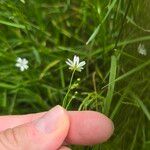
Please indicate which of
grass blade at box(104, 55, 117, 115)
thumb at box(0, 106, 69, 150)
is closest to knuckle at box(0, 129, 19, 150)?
thumb at box(0, 106, 69, 150)

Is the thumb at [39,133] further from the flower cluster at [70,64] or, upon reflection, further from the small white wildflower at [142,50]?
the small white wildflower at [142,50]

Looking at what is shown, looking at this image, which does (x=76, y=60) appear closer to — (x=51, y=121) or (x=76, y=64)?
(x=76, y=64)

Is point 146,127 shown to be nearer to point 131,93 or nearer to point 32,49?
point 131,93

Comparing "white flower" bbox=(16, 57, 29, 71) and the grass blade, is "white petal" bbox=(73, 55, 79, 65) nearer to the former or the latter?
the grass blade

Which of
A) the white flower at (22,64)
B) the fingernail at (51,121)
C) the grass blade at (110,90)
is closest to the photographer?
the fingernail at (51,121)

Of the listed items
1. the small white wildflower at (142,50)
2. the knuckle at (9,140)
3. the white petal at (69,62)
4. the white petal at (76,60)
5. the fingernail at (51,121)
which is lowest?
the knuckle at (9,140)

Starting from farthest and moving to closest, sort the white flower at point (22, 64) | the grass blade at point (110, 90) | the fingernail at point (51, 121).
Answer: the white flower at point (22, 64), the grass blade at point (110, 90), the fingernail at point (51, 121)

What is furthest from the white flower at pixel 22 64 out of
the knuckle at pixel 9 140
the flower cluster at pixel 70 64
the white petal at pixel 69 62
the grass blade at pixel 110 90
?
the knuckle at pixel 9 140

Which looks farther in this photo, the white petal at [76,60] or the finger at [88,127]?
the white petal at [76,60]

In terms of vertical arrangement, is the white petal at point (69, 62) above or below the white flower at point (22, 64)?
above

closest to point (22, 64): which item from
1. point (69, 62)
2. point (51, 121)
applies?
point (69, 62)
